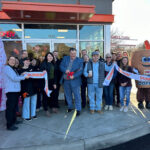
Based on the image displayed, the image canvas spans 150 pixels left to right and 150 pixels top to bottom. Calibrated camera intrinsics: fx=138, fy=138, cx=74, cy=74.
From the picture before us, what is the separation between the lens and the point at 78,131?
10.5 feet

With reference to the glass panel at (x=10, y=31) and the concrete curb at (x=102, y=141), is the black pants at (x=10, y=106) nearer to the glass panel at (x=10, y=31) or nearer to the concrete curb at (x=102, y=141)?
the concrete curb at (x=102, y=141)

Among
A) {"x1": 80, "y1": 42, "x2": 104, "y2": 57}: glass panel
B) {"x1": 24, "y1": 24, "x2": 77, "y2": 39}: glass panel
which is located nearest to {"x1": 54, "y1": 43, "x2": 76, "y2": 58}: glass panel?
{"x1": 24, "y1": 24, "x2": 77, "y2": 39}: glass panel

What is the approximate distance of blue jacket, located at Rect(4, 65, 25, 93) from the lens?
3.15m

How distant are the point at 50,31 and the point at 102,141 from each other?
5082 mm

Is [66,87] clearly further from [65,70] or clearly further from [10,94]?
[10,94]

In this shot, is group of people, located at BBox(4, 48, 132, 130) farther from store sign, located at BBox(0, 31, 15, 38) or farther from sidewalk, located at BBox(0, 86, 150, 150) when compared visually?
store sign, located at BBox(0, 31, 15, 38)

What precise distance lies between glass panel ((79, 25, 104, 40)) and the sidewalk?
380cm

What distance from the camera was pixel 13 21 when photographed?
588cm

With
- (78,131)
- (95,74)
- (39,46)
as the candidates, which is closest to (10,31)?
(39,46)

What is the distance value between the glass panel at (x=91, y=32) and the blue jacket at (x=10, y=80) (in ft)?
13.6

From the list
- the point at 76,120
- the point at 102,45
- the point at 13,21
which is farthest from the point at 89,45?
the point at 76,120

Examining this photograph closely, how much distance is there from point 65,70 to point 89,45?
3.10 meters

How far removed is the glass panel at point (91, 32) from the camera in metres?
6.51

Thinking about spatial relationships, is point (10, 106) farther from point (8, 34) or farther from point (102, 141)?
point (8, 34)
